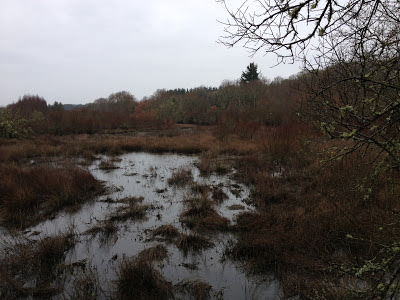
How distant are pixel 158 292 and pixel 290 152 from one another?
7503 mm

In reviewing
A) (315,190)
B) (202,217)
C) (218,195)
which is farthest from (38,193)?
(315,190)

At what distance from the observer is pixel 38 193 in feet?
22.5

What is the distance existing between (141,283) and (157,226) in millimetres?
2034

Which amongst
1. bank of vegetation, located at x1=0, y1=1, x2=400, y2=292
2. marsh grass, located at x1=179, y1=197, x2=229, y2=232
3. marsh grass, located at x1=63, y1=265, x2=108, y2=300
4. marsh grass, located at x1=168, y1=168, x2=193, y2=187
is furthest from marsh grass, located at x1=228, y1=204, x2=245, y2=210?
marsh grass, located at x1=63, y1=265, x2=108, y2=300

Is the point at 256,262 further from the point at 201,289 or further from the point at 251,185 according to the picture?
the point at 251,185

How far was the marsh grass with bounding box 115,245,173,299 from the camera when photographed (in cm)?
340

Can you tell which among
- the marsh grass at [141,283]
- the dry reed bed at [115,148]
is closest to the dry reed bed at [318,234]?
the marsh grass at [141,283]

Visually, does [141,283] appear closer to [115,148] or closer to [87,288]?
[87,288]

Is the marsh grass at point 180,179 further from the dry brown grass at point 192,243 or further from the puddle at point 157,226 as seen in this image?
the dry brown grass at point 192,243

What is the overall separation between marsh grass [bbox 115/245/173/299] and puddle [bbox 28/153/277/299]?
281 millimetres

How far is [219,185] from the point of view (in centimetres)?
825

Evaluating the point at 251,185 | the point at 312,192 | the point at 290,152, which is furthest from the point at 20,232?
the point at 290,152

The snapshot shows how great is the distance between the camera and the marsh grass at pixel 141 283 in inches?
134

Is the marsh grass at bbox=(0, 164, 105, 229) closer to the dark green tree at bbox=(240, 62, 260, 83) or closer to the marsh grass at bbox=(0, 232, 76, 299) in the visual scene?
A: the marsh grass at bbox=(0, 232, 76, 299)
